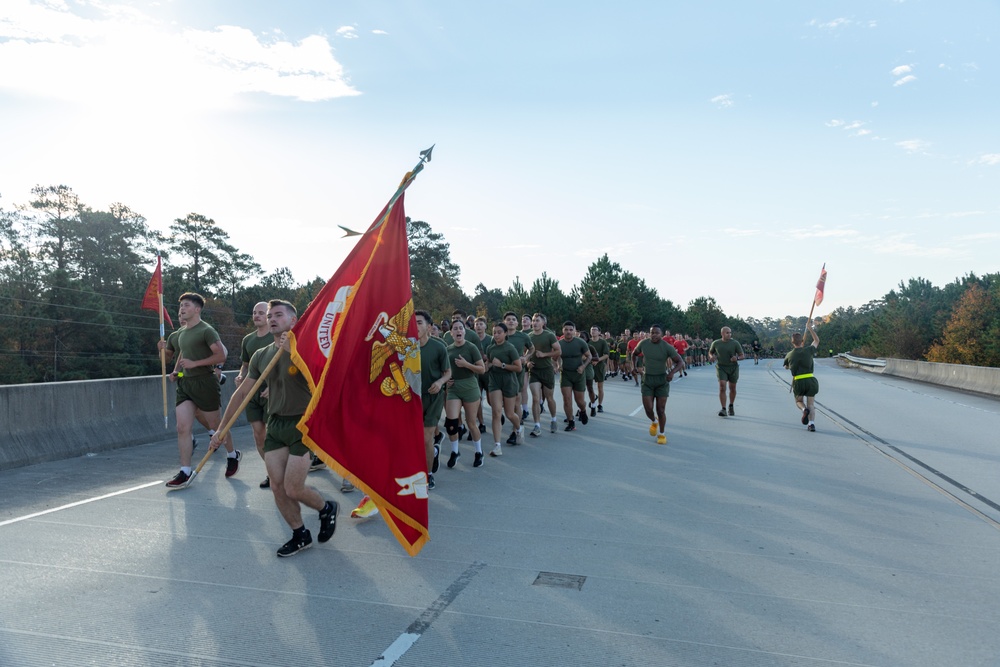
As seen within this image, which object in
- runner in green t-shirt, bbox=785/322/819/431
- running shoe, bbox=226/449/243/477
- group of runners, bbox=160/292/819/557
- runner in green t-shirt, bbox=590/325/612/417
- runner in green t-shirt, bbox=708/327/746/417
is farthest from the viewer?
runner in green t-shirt, bbox=590/325/612/417

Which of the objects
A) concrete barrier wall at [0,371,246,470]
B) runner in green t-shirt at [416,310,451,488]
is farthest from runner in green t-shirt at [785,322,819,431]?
concrete barrier wall at [0,371,246,470]

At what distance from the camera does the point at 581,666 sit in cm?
389

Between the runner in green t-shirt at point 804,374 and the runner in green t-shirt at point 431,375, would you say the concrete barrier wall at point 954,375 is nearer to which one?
the runner in green t-shirt at point 804,374

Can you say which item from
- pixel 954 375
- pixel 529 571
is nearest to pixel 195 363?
pixel 529 571

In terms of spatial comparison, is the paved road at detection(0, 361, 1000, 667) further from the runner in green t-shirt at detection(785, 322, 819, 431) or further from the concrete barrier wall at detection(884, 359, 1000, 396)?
the concrete barrier wall at detection(884, 359, 1000, 396)

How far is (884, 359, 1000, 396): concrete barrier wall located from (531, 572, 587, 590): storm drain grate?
1051 inches

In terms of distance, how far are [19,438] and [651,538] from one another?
7.51 metres

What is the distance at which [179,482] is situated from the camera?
8.13m

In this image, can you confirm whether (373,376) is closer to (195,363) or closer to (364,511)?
(364,511)

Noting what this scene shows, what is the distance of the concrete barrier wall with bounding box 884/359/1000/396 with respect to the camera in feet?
91.9

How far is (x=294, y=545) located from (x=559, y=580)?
198cm

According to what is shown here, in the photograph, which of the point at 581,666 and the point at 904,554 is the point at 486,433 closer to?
the point at 904,554

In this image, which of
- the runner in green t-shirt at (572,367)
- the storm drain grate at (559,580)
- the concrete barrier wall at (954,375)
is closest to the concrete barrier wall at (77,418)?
the runner in green t-shirt at (572,367)

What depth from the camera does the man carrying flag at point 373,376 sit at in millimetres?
5562
